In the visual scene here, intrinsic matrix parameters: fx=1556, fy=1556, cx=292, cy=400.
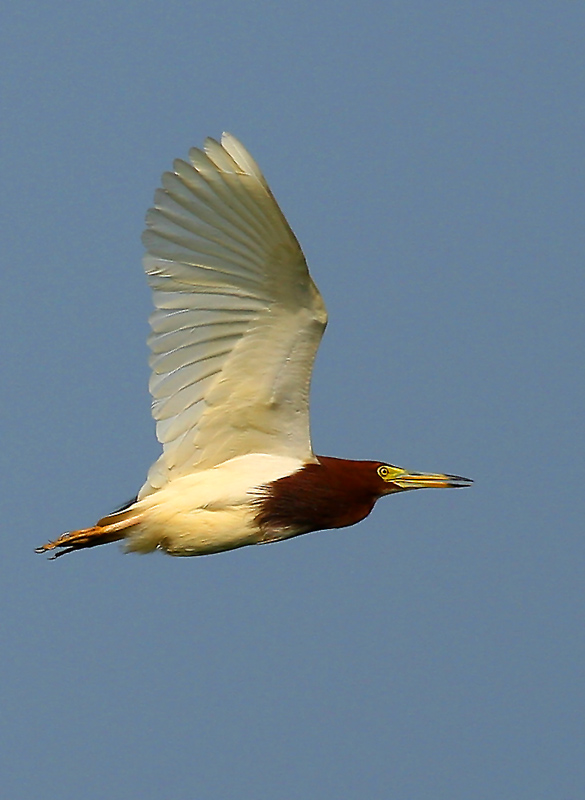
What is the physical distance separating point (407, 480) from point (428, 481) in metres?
0.17

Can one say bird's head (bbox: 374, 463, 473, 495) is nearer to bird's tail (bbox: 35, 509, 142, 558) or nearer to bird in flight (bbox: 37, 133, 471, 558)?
bird in flight (bbox: 37, 133, 471, 558)

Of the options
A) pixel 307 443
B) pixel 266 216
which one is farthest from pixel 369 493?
pixel 266 216

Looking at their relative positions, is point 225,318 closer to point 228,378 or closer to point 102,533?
point 228,378

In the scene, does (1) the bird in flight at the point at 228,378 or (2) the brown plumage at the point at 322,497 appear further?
(2) the brown plumage at the point at 322,497

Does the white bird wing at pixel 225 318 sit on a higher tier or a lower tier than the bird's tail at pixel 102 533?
higher

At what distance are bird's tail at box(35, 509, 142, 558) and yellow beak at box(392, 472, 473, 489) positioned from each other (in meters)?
2.02

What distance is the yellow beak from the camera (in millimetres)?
11219

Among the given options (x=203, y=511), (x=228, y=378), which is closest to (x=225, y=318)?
(x=228, y=378)

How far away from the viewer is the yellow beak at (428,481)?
442 inches

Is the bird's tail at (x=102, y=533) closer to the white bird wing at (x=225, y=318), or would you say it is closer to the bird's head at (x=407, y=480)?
the white bird wing at (x=225, y=318)

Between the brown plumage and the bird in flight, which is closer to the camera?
the bird in flight

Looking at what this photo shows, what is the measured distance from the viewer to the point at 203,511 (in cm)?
Result: 1036

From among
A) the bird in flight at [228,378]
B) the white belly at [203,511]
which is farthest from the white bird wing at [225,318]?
the white belly at [203,511]

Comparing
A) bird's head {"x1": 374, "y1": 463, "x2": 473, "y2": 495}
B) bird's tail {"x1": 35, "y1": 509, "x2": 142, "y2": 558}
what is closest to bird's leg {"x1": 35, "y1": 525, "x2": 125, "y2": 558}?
bird's tail {"x1": 35, "y1": 509, "x2": 142, "y2": 558}
